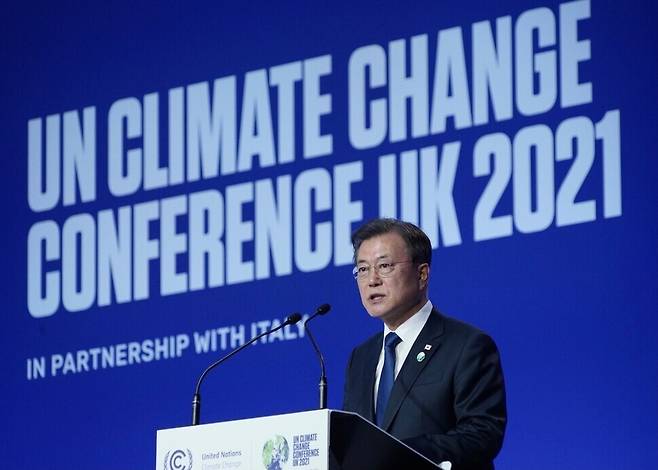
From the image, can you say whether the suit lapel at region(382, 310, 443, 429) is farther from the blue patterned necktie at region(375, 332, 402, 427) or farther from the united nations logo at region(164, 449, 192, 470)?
the united nations logo at region(164, 449, 192, 470)

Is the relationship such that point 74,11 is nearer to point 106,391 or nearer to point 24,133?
point 24,133

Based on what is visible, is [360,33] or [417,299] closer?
[417,299]

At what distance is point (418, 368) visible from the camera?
4.33 metres

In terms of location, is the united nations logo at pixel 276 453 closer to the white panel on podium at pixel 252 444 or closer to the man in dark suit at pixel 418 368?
the white panel on podium at pixel 252 444

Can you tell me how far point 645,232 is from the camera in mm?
5492

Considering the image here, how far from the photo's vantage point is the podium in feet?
11.8

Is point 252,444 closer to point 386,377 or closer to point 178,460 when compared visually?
point 178,460

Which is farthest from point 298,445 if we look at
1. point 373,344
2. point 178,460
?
point 373,344

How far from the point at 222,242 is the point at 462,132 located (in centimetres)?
124

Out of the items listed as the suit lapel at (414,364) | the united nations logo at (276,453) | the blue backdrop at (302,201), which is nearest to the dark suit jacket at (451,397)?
the suit lapel at (414,364)

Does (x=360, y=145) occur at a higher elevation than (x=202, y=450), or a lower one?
higher

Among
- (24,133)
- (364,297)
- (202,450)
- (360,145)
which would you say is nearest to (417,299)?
(364,297)

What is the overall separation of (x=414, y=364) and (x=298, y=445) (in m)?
0.78

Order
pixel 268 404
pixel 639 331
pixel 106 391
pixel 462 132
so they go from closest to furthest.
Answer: pixel 639 331 → pixel 462 132 → pixel 268 404 → pixel 106 391
